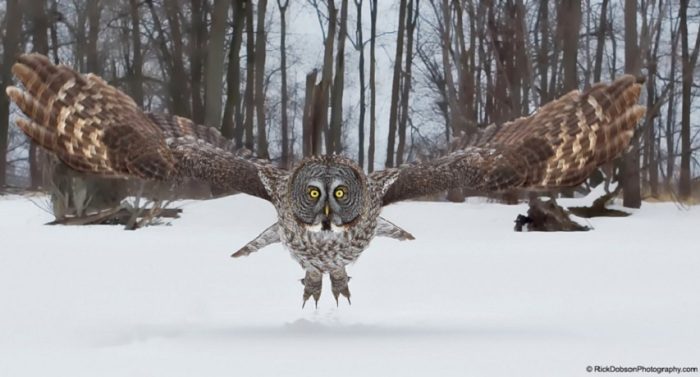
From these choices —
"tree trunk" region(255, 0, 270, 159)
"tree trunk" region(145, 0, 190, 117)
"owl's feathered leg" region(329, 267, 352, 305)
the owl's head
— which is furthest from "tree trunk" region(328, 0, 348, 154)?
the owl's head

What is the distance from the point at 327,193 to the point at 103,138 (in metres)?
2.41

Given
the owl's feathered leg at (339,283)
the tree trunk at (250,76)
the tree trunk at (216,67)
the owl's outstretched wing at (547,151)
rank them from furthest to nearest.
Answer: the tree trunk at (250,76)
the tree trunk at (216,67)
the owl's feathered leg at (339,283)
the owl's outstretched wing at (547,151)

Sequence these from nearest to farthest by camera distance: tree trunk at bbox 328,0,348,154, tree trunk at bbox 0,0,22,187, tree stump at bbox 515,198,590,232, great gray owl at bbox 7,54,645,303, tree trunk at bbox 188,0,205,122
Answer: great gray owl at bbox 7,54,645,303, tree stump at bbox 515,198,590,232, tree trunk at bbox 188,0,205,122, tree trunk at bbox 328,0,348,154, tree trunk at bbox 0,0,22,187

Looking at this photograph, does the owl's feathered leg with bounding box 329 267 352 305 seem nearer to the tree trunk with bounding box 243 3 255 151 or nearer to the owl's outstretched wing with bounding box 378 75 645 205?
the owl's outstretched wing with bounding box 378 75 645 205

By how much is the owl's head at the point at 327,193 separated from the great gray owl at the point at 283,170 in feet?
0.93

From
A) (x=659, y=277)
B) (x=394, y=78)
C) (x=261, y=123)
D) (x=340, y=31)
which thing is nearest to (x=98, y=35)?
(x=261, y=123)

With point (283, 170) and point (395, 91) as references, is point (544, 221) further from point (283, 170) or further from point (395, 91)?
point (395, 91)

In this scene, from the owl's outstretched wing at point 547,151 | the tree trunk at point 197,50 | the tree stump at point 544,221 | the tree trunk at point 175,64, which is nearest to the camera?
the owl's outstretched wing at point 547,151

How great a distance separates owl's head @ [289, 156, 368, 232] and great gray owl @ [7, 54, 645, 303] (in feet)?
0.93

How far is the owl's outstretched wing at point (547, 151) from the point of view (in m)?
6.98

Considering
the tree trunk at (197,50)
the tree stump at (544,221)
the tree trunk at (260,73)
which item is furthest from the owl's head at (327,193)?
the tree trunk at (260,73)

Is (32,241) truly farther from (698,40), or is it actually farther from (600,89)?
(698,40)

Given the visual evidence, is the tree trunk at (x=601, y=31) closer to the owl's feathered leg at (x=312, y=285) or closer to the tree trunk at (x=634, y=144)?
the tree trunk at (x=634, y=144)

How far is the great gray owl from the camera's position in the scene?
6797 millimetres
